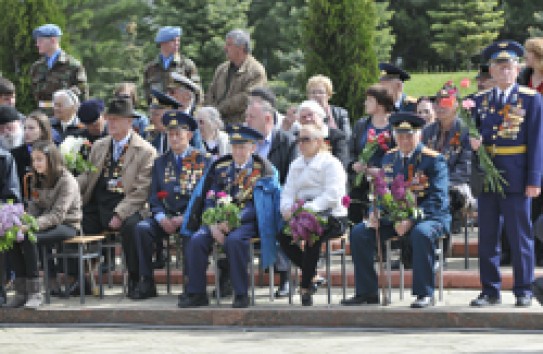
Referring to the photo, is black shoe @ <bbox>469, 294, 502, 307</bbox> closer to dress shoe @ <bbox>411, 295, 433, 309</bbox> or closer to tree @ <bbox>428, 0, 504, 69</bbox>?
dress shoe @ <bbox>411, 295, 433, 309</bbox>

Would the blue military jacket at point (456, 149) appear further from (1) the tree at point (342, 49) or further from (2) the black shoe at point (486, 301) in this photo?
(1) the tree at point (342, 49)

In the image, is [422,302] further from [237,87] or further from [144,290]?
[237,87]

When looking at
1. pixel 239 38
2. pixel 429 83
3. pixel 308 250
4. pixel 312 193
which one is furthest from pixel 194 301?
pixel 429 83

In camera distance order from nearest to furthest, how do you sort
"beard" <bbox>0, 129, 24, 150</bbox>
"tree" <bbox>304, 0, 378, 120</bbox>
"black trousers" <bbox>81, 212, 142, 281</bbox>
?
1. "black trousers" <bbox>81, 212, 142, 281</bbox>
2. "beard" <bbox>0, 129, 24, 150</bbox>
3. "tree" <bbox>304, 0, 378, 120</bbox>

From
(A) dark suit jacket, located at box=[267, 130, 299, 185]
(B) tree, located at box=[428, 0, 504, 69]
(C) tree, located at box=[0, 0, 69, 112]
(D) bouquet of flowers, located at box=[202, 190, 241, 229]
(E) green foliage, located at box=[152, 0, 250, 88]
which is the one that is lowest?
(D) bouquet of flowers, located at box=[202, 190, 241, 229]

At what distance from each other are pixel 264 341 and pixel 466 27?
86.9 ft

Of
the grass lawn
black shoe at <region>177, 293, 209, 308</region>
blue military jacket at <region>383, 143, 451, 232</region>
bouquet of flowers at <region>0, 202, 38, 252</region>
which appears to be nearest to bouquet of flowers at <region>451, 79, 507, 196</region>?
blue military jacket at <region>383, 143, 451, 232</region>

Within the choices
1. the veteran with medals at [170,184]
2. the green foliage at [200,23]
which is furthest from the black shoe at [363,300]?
the green foliage at [200,23]

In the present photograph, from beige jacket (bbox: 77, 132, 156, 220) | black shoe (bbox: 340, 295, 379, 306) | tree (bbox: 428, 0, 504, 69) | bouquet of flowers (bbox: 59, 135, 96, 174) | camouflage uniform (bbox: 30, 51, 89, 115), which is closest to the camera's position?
black shoe (bbox: 340, 295, 379, 306)

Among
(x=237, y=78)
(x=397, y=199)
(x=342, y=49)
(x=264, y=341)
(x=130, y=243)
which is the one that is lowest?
(x=264, y=341)

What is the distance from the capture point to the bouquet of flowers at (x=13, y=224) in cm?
1097

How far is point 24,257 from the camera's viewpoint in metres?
11.3

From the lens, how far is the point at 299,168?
10.8m

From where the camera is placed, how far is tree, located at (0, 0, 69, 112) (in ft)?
63.4
